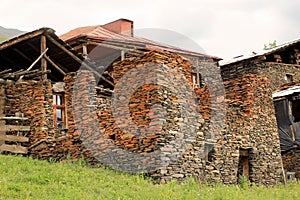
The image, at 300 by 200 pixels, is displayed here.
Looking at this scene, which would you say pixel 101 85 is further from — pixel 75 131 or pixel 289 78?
pixel 289 78

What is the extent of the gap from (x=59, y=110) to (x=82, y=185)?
10923 millimetres

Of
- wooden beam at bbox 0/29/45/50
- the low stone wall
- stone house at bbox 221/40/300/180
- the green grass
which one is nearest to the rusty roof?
wooden beam at bbox 0/29/45/50

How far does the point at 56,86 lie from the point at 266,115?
358 inches

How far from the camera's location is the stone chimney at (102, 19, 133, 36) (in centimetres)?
3025

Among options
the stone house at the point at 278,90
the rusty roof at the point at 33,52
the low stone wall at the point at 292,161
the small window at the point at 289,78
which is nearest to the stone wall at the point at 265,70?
the stone house at the point at 278,90

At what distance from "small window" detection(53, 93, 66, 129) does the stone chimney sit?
10523mm

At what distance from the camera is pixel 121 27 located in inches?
1190

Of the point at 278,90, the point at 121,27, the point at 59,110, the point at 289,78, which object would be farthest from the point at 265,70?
the point at 59,110

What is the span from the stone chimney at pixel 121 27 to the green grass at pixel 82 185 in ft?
59.8

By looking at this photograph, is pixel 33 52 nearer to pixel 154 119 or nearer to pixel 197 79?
pixel 154 119

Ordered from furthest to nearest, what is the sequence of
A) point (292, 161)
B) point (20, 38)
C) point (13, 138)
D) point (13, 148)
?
point (292, 161)
point (20, 38)
point (13, 138)
point (13, 148)

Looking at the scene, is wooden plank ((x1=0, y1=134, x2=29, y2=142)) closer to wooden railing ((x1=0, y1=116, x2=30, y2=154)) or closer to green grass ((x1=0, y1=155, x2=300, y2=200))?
wooden railing ((x1=0, y1=116, x2=30, y2=154))

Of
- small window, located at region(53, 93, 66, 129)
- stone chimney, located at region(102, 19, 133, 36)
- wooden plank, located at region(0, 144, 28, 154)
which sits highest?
stone chimney, located at region(102, 19, 133, 36)

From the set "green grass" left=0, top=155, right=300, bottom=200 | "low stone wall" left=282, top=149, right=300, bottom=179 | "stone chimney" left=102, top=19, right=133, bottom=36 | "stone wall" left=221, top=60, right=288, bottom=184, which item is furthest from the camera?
"stone chimney" left=102, top=19, right=133, bottom=36
